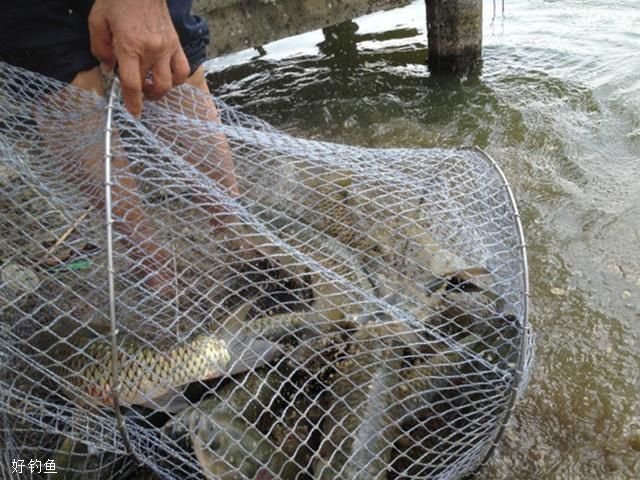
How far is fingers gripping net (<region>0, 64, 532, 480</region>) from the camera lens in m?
2.08

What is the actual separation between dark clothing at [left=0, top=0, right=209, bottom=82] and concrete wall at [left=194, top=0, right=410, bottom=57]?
8.22 feet

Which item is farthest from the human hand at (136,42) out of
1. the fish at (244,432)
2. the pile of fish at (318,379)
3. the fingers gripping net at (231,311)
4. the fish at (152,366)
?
the fish at (244,432)

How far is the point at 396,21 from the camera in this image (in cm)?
761

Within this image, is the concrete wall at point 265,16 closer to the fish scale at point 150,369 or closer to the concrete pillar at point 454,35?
the concrete pillar at point 454,35

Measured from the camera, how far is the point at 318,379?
2.27m

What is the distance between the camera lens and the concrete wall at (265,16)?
16.5 ft

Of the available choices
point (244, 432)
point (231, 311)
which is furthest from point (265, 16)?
point (244, 432)

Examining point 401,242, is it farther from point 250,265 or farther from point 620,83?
point 620,83

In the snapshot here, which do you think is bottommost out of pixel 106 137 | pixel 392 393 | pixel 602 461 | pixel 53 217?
pixel 602 461

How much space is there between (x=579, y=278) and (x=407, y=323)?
1572 millimetres

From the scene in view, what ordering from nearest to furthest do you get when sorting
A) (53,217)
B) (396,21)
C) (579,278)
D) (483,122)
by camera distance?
(53,217) → (579,278) → (483,122) → (396,21)

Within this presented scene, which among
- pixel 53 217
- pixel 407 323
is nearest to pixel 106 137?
pixel 53 217

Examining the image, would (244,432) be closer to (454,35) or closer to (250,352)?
(250,352)

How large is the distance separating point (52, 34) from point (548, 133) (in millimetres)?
3689
